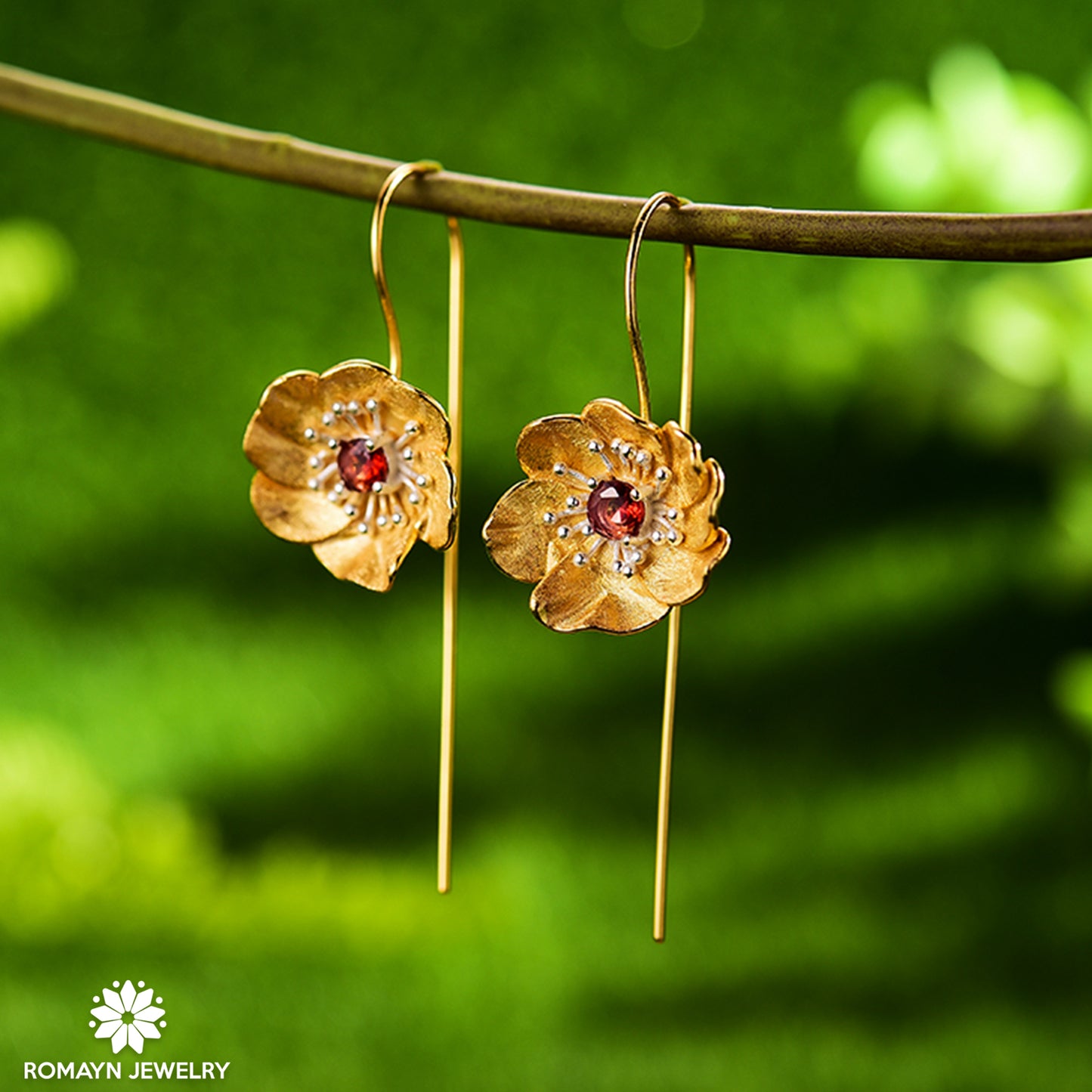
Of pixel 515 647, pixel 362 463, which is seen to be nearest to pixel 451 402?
pixel 362 463

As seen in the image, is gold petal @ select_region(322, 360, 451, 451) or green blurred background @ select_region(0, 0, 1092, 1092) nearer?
gold petal @ select_region(322, 360, 451, 451)

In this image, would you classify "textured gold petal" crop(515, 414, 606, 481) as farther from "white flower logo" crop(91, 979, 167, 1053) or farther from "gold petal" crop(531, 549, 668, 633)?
"white flower logo" crop(91, 979, 167, 1053)

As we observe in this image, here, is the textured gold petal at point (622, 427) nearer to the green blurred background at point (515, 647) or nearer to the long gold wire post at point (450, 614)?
the long gold wire post at point (450, 614)

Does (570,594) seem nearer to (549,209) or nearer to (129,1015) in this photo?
(549,209)

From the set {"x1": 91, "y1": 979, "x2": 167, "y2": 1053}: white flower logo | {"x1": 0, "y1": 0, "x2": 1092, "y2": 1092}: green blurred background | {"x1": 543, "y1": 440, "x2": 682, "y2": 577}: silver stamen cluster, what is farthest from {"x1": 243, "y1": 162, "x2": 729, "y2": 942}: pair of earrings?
{"x1": 91, "y1": 979, "x2": 167, "y2": 1053}: white flower logo

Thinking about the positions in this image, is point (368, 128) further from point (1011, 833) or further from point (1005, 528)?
point (1011, 833)
